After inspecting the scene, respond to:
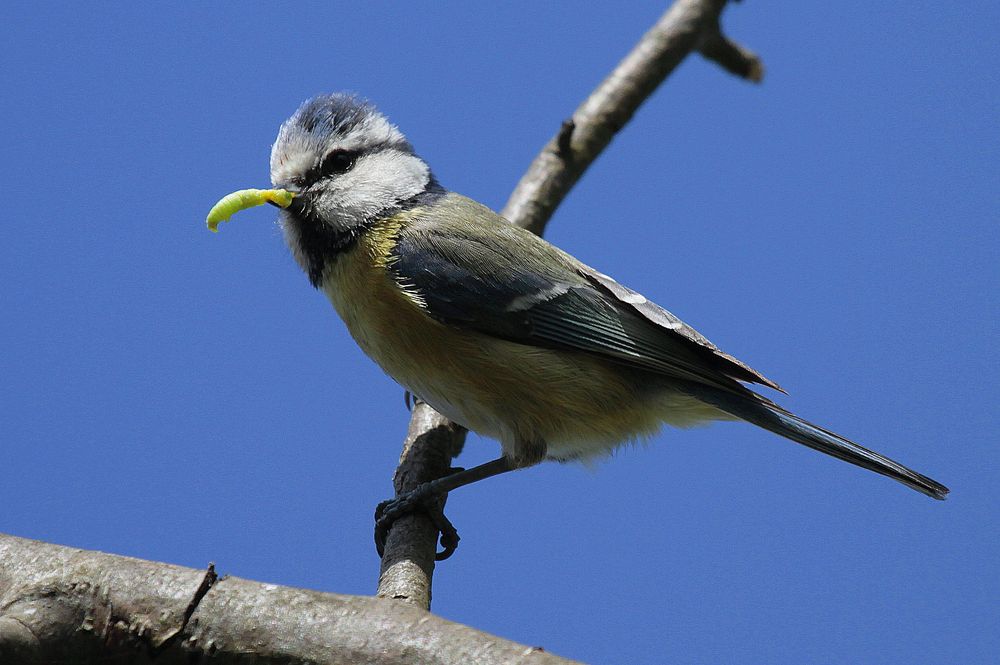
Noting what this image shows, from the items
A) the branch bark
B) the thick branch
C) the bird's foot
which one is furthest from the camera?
the branch bark

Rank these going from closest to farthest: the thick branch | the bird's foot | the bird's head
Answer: the thick branch
the bird's foot
the bird's head

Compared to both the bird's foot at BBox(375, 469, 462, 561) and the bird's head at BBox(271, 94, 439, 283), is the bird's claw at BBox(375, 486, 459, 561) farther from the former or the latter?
the bird's head at BBox(271, 94, 439, 283)

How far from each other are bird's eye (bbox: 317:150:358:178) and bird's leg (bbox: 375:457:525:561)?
0.94m

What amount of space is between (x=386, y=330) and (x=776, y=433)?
108 cm

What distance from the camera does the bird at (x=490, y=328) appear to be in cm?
239

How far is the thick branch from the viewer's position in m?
1.45

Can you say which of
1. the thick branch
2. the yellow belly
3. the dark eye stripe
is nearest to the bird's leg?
the yellow belly

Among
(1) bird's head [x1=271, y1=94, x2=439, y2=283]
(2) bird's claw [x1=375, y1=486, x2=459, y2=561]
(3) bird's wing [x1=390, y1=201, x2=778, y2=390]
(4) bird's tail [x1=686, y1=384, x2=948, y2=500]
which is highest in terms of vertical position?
(1) bird's head [x1=271, y1=94, x2=439, y2=283]

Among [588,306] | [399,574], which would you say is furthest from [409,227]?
[399,574]

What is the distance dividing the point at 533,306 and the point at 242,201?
0.84m

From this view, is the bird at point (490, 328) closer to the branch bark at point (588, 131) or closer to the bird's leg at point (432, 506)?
the bird's leg at point (432, 506)

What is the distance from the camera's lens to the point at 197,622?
150cm

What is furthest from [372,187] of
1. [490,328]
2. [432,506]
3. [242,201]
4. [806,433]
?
[806,433]

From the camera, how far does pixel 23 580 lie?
1.53 m
